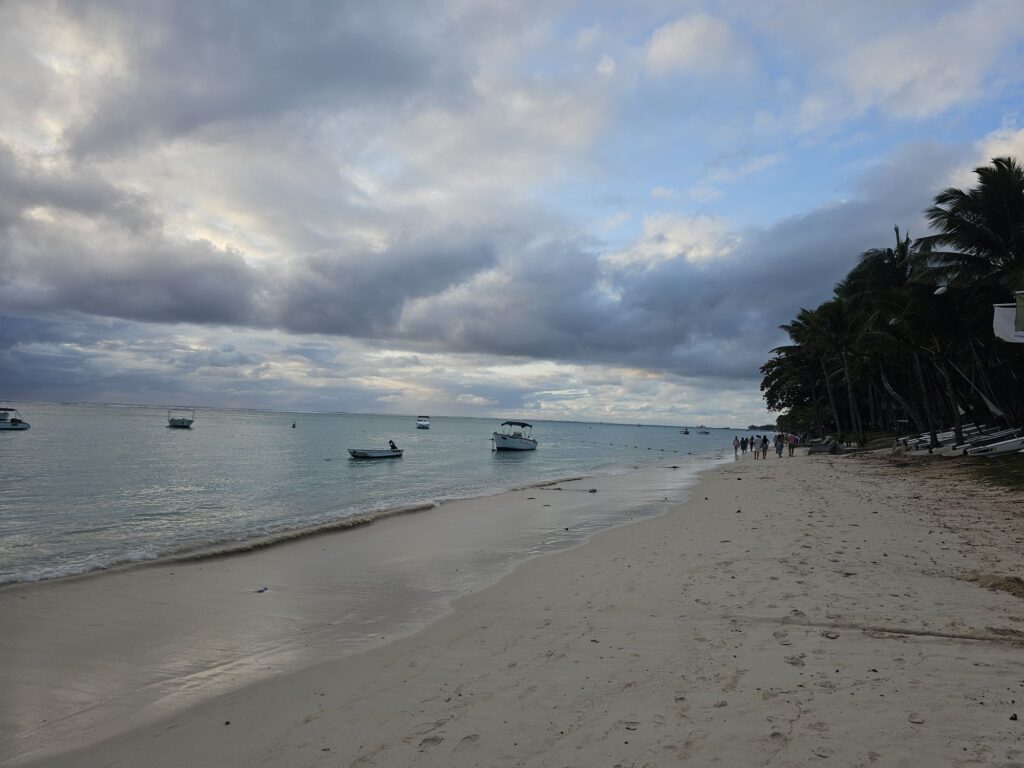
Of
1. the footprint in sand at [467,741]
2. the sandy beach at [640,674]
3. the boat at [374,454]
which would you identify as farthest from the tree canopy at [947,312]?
the boat at [374,454]

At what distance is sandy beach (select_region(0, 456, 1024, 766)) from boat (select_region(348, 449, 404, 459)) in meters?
38.7

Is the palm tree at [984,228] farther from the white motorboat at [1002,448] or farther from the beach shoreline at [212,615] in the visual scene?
the beach shoreline at [212,615]

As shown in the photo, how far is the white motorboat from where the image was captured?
2417cm

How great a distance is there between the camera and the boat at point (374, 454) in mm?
48781

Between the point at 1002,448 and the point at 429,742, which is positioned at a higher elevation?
the point at 1002,448

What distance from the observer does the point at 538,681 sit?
211 inches

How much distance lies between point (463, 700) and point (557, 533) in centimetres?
1070

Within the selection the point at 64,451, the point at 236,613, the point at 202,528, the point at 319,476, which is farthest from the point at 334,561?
the point at 64,451

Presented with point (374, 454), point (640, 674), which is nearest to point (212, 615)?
point (640, 674)

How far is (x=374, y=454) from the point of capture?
49.7m

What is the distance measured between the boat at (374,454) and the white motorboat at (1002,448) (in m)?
40.4

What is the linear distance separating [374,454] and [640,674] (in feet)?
152

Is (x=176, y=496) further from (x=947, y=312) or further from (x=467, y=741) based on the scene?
(x=947, y=312)

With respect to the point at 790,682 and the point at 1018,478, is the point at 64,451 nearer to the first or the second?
the point at 790,682
